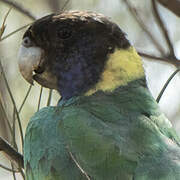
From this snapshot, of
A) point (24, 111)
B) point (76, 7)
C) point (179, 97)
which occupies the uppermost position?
point (76, 7)

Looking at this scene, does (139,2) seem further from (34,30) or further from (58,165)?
(58,165)

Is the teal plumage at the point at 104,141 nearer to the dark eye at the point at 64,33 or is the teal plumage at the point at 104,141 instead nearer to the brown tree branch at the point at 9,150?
the brown tree branch at the point at 9,150

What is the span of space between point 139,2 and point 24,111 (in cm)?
82

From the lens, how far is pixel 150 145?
1.85 metres

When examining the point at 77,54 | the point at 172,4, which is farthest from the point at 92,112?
the point at 172,4

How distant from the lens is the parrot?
5.89 feet

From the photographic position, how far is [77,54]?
2270 mm

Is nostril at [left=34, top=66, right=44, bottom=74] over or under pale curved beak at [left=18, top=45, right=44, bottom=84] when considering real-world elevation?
under

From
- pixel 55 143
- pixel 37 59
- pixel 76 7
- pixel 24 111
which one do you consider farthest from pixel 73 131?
pixel 76 7

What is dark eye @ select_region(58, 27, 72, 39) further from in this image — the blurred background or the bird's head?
the blurred background

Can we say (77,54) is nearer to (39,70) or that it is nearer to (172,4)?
(39,70)

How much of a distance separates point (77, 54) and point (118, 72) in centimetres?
16

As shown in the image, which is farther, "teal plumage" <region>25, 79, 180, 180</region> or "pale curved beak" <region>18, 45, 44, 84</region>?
"pale curved beak" <region>18, 45, 44, 84</region>

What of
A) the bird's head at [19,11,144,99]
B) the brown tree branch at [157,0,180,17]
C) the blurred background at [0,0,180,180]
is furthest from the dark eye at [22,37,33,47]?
the blurred background at [0,0,180,180]
